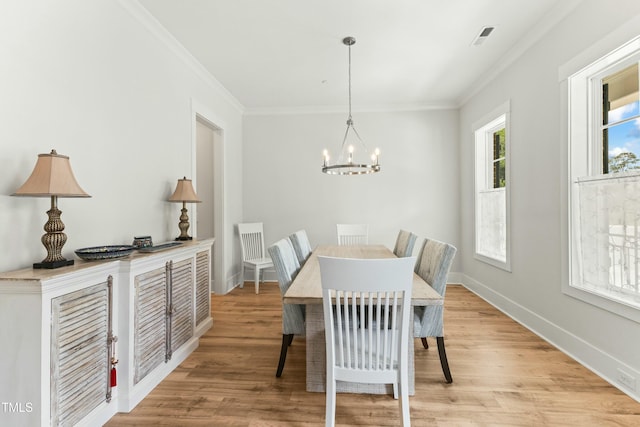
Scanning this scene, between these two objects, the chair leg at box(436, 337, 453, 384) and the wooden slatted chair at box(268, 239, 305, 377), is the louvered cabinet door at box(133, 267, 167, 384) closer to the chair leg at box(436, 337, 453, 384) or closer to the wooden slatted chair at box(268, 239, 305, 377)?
the wooden slatted chair at box(268, 239, 305, 377)

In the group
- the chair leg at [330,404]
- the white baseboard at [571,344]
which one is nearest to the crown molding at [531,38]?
the white baseboard at [571,344]

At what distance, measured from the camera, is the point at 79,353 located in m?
1.48

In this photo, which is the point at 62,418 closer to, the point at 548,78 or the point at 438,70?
the point at 548,78

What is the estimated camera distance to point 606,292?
215 cm

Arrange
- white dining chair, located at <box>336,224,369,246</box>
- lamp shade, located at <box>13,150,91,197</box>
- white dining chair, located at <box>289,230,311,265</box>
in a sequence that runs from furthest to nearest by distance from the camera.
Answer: white dining chair, located at <box>336,224,369,246</box>
white dining chair, located at <box>289,230,311,265</box>
lamp shade, located at <box>13,150,91,197</box>

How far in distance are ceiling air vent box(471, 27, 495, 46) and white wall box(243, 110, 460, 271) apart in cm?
176

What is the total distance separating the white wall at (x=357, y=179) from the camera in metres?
4.72

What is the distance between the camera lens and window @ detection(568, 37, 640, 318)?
2.00m

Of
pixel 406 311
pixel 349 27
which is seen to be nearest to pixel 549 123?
pixel 349 27

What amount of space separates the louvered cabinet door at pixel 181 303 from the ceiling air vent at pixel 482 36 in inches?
127

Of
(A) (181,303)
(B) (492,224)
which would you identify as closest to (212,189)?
(A) (181,303)

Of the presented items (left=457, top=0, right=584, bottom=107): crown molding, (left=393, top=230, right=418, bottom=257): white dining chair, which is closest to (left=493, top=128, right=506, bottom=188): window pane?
(left=457, top=0, right=584, bottom=107): crown molding

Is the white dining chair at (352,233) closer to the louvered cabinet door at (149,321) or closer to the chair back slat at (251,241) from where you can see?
the chair back slat at (251,241)

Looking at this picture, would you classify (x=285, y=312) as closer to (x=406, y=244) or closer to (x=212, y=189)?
(x=406, y=244)
